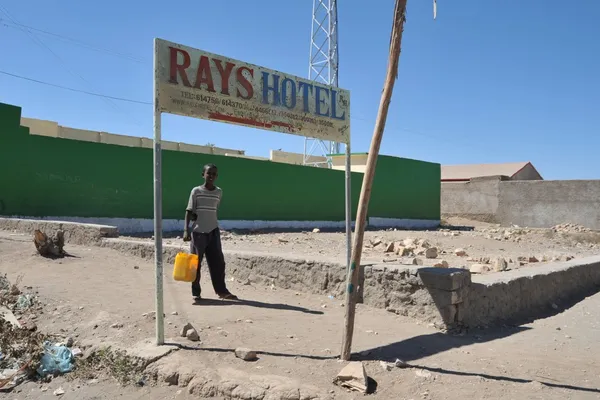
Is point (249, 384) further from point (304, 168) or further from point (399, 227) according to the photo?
point (399, 227)

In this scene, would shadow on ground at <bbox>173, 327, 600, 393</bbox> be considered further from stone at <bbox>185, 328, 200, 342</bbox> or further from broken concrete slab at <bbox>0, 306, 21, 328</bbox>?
broken concrete slab at <bbox>0, 306, 21, 328</bbox>

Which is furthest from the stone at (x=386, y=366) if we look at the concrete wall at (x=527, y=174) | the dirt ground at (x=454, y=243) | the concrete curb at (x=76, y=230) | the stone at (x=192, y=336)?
the concrete wall at (x=527, y=174)

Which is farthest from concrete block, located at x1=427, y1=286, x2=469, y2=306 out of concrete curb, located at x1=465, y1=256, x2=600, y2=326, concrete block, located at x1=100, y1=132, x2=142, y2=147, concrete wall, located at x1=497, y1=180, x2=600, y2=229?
concrete wall, located at x1=497, y1=180, x2=600, y2=229

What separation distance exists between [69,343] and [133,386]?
1.02 metres

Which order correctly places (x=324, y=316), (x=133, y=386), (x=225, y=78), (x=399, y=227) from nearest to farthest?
(x=133, y=386), (x=225, y=78), (x=324, y=316), (x=399, y=227)

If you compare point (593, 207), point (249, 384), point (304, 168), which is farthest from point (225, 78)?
point (593, 207)

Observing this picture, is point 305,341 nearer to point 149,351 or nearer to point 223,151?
point 149,351

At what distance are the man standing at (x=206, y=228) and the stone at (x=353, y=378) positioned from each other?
236cm

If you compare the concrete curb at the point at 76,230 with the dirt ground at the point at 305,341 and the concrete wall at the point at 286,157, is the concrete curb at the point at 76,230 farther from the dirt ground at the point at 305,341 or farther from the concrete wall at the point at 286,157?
the concrete wall at the point at 286,157

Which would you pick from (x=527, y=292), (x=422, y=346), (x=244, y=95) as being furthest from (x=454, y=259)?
(x=244, y=95)

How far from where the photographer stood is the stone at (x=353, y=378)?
3119mm

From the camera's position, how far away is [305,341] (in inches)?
161

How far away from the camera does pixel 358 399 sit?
10.00ft

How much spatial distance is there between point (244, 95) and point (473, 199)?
2544 cm
